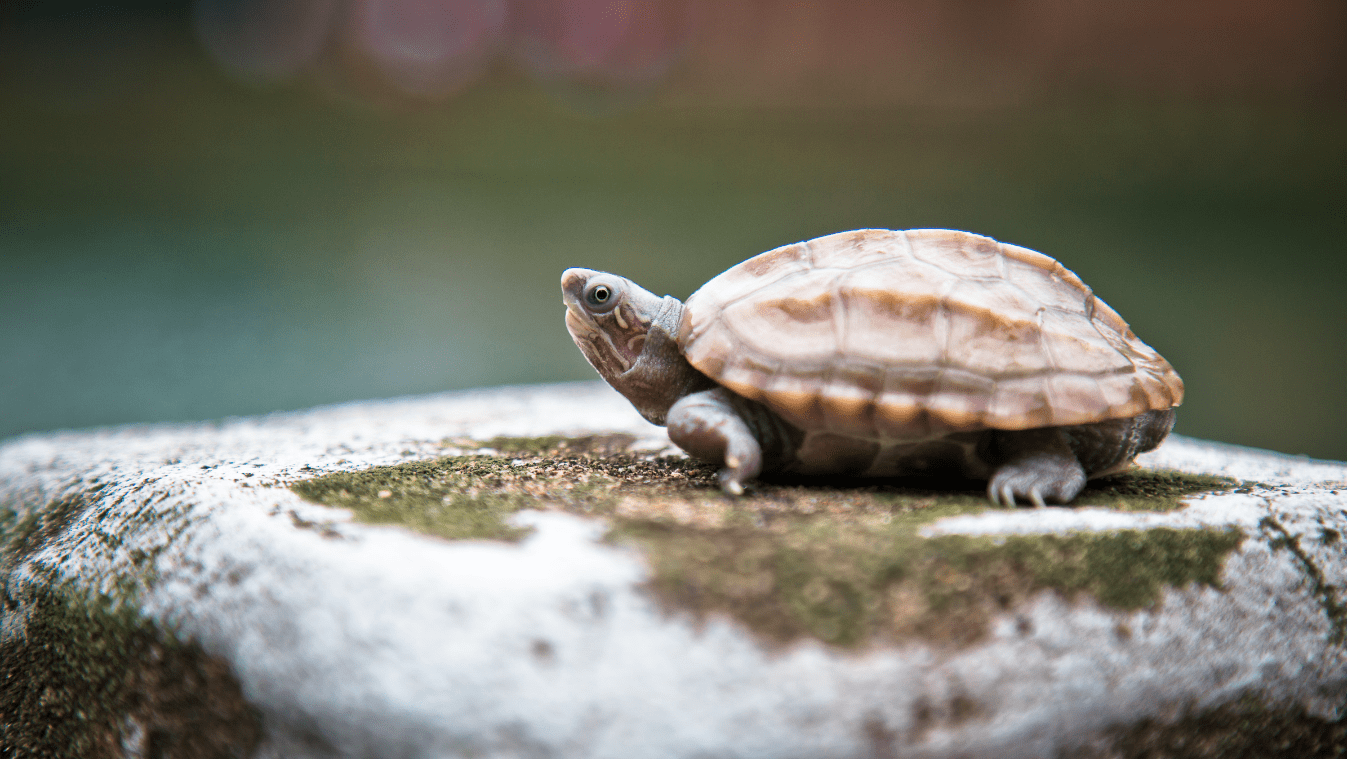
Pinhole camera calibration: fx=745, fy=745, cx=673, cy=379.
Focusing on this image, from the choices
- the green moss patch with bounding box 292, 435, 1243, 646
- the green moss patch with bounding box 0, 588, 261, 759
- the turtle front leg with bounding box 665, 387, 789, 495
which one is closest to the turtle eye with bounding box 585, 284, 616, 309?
the turtle front leg with bounding box 665, 387, 789, 495

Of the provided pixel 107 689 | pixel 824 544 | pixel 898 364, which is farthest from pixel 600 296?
pixel 107 689

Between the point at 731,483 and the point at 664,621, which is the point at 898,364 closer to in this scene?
the point at 731,483

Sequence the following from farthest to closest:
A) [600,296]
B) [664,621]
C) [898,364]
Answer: [600,296], [898,364], [664,621]

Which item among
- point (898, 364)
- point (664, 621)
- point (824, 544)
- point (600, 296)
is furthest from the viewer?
point (600, 296)

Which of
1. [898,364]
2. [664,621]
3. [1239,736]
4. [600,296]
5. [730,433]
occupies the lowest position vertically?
[1239,736]

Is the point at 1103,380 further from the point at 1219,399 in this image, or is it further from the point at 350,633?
the point at 1219,399

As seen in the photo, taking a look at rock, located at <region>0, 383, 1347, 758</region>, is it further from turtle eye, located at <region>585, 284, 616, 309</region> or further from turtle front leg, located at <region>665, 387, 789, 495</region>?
turtle eye, located at <region>585, 284, 616, 309</region>
